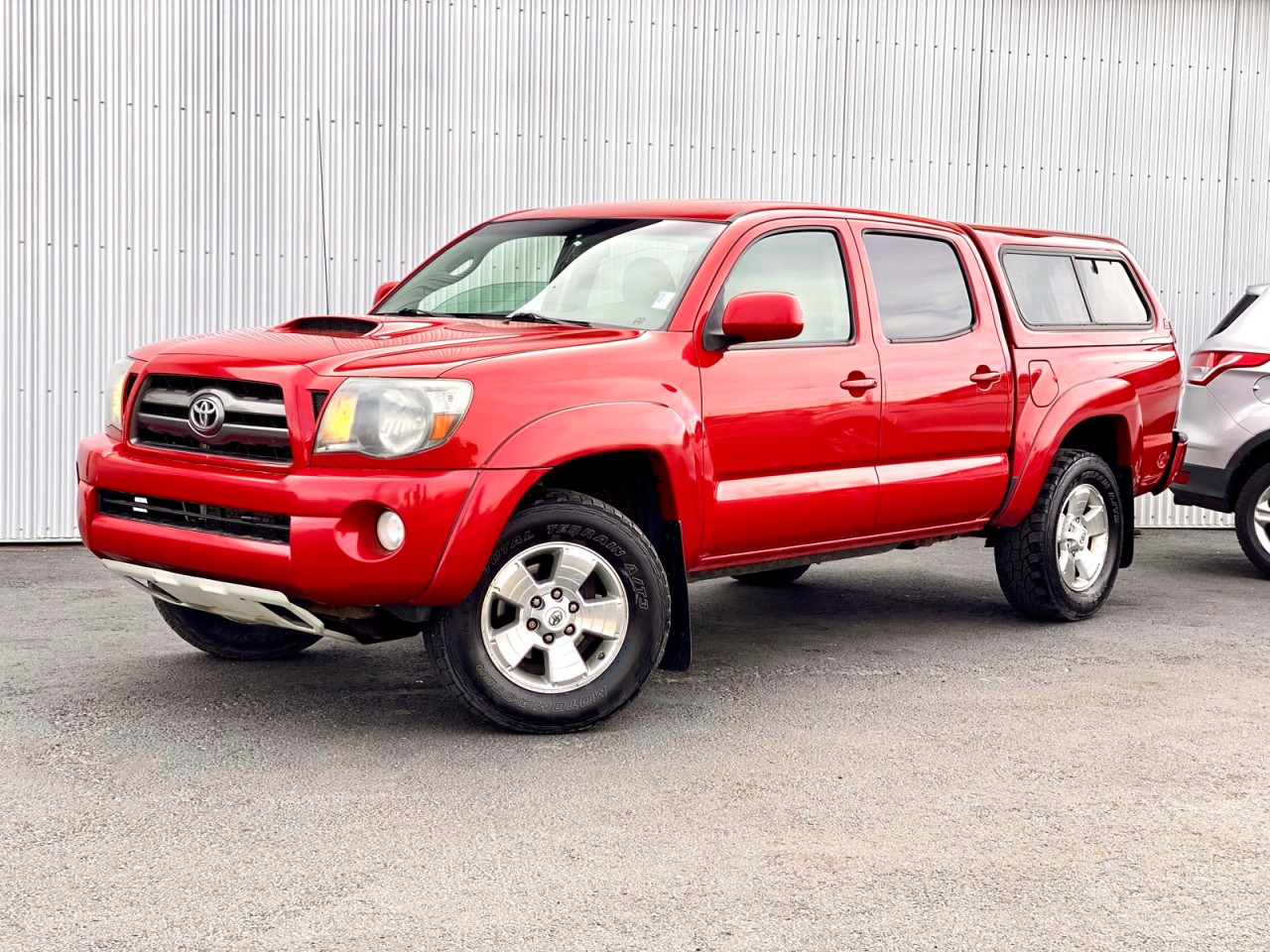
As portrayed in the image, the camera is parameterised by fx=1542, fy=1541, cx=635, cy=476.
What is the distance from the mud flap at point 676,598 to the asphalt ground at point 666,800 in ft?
0.67

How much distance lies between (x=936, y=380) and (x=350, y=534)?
110 inches

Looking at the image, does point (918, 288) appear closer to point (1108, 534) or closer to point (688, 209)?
point (688, 209)

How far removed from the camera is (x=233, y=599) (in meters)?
4.94

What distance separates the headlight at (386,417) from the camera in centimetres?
475

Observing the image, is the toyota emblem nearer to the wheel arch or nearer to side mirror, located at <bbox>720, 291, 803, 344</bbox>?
side mirror, located at <bbox>720, 291, 803, 344</bbox>

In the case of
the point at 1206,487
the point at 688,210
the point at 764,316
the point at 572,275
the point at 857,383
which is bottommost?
the point at 1206,487

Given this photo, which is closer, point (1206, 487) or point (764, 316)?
point (764, 316)

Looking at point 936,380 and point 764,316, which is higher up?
point 764,316

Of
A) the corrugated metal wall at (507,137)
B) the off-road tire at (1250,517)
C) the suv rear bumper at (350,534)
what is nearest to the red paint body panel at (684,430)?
the suv rear bumper at (350,534)

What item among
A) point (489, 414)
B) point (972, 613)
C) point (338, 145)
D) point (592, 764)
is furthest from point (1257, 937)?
point (338, 145)

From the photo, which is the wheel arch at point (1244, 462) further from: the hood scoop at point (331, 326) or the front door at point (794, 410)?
the hood scoop at point (331, 326)

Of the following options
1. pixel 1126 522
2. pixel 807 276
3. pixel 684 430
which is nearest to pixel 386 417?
pixel 684 430

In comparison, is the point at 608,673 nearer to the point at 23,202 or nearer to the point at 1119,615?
the point at 1119,615

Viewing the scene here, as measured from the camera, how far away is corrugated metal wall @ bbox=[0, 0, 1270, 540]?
369 inches
